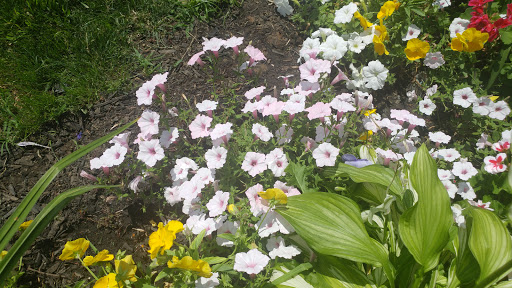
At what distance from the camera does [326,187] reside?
6.59ft

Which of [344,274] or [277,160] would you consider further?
[277,160]

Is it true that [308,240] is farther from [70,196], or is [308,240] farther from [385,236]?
[70,196]

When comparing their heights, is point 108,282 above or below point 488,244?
below

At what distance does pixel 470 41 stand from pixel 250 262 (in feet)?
7.08

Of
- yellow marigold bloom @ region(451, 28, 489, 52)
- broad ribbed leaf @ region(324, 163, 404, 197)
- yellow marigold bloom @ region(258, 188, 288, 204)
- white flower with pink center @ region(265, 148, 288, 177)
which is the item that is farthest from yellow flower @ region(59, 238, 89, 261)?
yellow marigold bloom @ region(451, 28, 489, 52)

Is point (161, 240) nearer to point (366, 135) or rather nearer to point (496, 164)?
point (366, 135)

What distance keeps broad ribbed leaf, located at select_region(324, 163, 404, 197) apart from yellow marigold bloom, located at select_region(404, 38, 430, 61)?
113cm

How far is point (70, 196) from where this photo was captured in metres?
1.29

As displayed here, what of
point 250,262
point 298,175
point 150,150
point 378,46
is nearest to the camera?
point 250,262

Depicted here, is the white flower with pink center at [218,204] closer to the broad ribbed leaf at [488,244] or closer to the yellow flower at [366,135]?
the yellow flower at [366,135]

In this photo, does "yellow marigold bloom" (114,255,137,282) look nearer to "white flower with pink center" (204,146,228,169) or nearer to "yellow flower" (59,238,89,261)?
"yellow flower" (59,238,89,261)

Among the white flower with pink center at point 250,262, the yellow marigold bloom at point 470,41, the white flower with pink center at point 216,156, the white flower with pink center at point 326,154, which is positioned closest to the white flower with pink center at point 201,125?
the white flower with pink center at point 216,156

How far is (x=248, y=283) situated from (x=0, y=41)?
278 cm

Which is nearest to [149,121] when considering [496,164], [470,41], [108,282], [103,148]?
[103,148]
